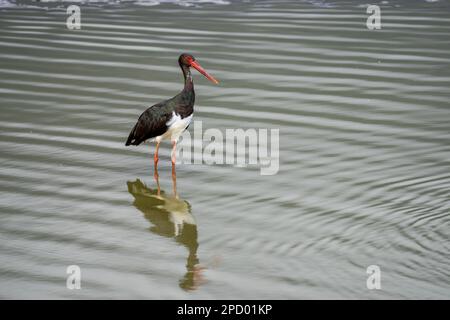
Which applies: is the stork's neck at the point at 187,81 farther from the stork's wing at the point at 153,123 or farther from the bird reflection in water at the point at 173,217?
the bird reflection in water at the point at 173,217

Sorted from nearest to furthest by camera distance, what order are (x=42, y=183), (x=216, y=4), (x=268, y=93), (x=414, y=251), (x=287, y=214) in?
(x=414, y=251), (x=287, y=214), (x=42, y=183), (x=268, y=93), (x=216, y=4)

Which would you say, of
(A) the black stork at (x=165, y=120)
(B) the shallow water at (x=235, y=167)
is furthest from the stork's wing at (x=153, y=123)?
(B) the shallow water at (x=235, y=167)

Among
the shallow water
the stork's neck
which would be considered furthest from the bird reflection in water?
the stork's neck

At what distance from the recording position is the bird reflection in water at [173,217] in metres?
7.88

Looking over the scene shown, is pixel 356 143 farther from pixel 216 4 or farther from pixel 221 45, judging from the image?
pixel 216 4

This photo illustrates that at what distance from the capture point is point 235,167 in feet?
34.3

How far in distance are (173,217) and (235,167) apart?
141cm

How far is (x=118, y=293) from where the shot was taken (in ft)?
24.4

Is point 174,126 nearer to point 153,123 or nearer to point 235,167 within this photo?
point 153,123

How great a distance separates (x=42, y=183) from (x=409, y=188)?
12.2ft

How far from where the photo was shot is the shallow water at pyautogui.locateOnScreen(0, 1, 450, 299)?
25.6 ft

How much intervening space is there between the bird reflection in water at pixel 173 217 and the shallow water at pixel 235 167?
0.08 feet
